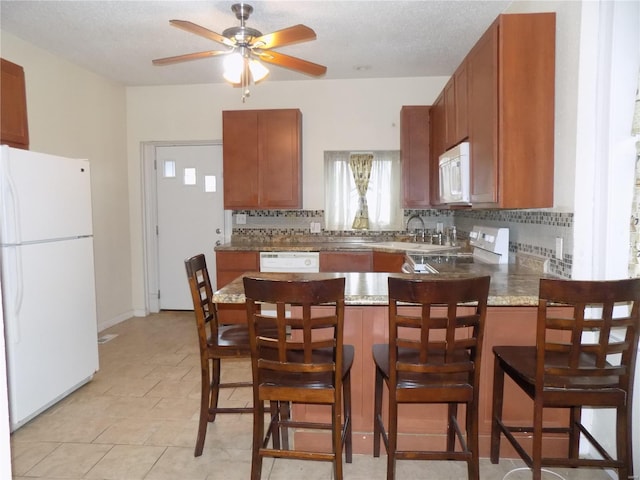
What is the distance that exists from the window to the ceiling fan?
1898mm

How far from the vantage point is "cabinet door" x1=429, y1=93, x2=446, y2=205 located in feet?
11.6

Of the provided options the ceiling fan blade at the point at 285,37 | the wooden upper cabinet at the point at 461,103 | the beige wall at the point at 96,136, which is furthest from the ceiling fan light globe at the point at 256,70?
the beige wall at the point at 96,136

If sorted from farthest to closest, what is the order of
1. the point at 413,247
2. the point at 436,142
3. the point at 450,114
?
1. the point at 413,247
2. the point at 436,142
3. the point at 450,114

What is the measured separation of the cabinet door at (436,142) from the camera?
3.54m

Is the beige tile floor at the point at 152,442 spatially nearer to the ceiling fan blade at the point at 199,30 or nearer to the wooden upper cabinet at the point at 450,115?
the wooden upper cabinet at the point at 450,115

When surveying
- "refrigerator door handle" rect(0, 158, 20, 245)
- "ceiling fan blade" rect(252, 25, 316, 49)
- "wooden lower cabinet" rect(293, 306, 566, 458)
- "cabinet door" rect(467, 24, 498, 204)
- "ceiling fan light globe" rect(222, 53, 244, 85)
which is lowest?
"wooden lower cabinet" rect(293, 306, 566, 458)

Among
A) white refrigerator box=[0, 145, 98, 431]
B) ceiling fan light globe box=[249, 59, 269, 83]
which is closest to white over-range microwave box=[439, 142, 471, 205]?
ceiling fan light globe box=[249, 59, 269, 83]

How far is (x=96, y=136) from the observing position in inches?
170

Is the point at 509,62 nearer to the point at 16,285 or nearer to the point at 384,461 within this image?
the point at 384,461

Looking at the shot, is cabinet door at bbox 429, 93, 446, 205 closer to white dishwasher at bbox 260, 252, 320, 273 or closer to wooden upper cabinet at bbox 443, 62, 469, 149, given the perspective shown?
wooden upper cabinet at bbox 443, 62, 469, 149

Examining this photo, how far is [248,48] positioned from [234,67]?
175mm

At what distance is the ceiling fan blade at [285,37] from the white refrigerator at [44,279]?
150cm

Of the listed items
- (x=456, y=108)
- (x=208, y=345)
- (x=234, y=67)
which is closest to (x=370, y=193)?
(x=456, y=108)

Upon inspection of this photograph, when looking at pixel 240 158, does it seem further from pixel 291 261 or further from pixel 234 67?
pixel 234 67
